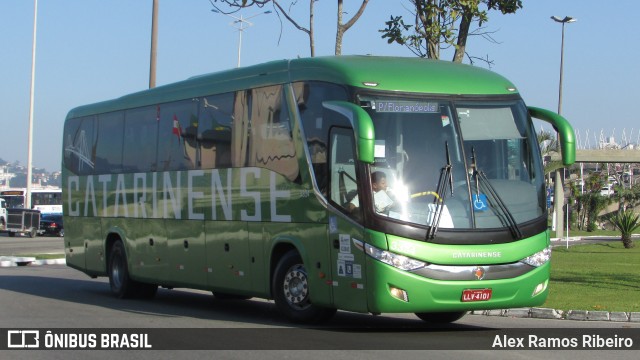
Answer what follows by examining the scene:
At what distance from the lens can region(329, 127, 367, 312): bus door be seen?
12.1 metres

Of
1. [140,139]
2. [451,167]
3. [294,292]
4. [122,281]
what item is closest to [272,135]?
[294,292]

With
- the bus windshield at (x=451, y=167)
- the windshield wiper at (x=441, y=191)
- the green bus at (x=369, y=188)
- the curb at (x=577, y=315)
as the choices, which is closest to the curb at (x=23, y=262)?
the green bus at (x=369, y=188)

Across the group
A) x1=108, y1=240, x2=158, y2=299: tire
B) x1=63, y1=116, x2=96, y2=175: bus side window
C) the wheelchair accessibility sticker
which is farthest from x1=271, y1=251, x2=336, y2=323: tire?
x1=63, y1=116, x2=96, y2=175: bus side window

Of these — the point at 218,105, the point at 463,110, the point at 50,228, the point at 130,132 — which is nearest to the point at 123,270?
the point at 130,132

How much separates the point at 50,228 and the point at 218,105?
162 feet

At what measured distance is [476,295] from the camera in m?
12.1

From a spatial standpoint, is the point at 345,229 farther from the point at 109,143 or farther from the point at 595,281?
the point at 595,281

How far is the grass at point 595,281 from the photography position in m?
16.7

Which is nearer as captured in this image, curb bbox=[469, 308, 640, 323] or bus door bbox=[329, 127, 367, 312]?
bus door bbox=[329, 127, 367, 312]

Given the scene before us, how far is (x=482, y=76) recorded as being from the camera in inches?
521

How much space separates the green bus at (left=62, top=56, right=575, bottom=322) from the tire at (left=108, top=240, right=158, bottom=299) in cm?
281

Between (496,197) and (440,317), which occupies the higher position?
(496,197)

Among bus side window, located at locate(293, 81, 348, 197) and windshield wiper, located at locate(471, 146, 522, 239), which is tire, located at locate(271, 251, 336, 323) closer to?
bus side window, located at locate(293, 81, 348, 197)

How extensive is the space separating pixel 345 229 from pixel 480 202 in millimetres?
1653
